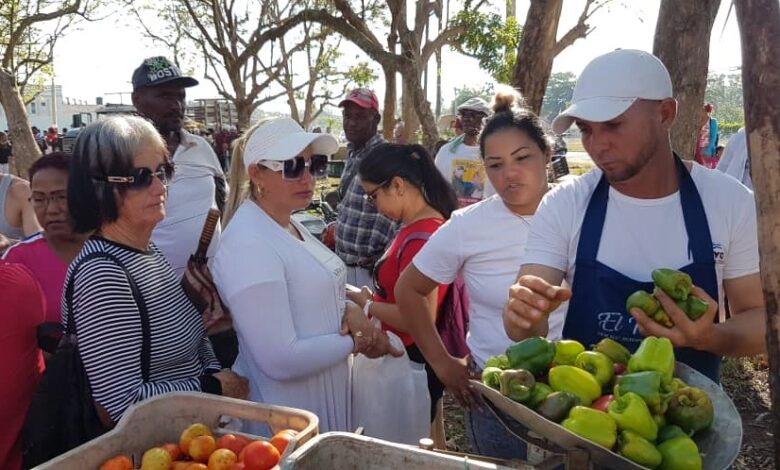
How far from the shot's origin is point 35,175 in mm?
3139

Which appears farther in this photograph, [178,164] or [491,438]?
[178,164]

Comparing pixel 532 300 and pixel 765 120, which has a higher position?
pixel 765 120

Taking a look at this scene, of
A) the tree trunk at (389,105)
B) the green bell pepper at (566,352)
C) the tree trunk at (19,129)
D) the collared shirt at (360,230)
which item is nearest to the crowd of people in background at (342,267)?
the green bell pepper at (566,352)

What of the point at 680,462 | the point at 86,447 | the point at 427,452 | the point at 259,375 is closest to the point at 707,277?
the point at 680,462

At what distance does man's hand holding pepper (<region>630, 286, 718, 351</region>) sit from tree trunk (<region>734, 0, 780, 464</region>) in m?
0.22

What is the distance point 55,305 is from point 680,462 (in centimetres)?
249

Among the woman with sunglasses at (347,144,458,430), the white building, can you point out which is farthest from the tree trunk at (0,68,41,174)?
the white building

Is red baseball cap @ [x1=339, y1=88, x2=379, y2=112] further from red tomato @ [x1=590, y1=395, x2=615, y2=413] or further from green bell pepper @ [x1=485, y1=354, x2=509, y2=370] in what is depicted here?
red tomato @ [x1=590, y1=395, x2=615, y2=413]

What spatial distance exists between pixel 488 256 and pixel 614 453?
133 centimetres

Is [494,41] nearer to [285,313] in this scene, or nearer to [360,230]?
[360,230]

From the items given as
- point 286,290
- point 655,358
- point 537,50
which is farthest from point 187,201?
point 537,50

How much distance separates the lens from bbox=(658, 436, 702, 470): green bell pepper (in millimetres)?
1307

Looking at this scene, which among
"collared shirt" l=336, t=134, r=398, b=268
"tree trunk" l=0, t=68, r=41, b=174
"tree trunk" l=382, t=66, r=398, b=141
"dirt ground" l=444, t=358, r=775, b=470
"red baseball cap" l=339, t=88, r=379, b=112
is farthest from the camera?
"tree trunk" l=382, t=66, r=398, b=141

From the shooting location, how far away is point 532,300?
1.74m
